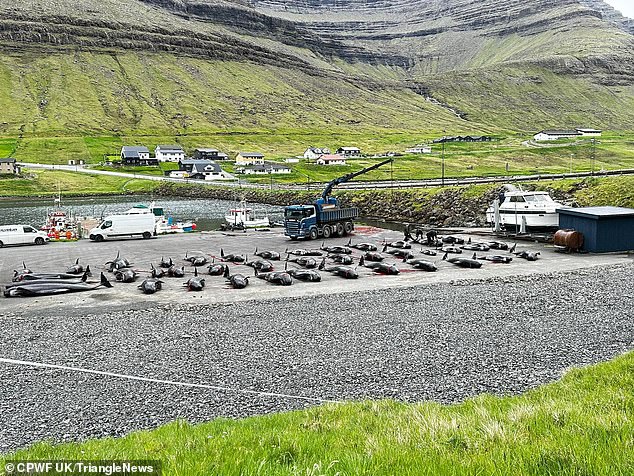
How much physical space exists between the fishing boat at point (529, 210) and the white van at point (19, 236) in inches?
1729

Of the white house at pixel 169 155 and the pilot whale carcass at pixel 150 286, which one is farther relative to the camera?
the white house at pixel 169 155

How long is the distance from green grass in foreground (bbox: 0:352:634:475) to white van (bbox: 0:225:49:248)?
4513 centimetres

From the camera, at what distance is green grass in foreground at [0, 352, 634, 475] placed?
5.40 metres

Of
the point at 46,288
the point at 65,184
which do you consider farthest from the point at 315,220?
the point at 65,184

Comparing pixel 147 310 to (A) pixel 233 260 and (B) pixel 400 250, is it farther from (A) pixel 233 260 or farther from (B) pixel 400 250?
(B) pixel 400 250

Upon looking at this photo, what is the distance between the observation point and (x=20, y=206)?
92.5 m

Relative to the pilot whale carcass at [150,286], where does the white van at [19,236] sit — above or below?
above

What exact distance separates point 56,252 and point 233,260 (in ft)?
54.2

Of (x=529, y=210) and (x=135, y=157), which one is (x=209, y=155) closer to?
(x=135, y=157)

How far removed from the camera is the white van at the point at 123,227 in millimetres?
51125

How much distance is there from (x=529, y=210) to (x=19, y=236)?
46671 mm

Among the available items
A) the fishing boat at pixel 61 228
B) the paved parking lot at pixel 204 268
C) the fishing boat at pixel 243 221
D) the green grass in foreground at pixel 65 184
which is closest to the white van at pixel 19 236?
the paved parking lot at pixel 204 268

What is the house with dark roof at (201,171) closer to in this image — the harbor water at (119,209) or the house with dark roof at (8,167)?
the harbor water at (119,209)

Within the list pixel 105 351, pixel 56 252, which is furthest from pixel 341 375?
A: pixel 56 252
